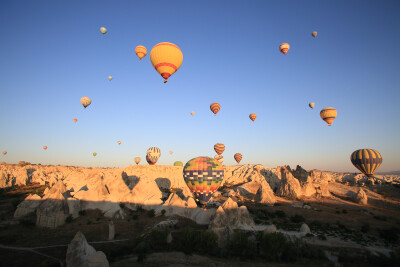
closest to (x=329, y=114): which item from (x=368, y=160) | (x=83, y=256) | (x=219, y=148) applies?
(x=368, y=160)

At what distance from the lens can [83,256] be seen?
616 inches

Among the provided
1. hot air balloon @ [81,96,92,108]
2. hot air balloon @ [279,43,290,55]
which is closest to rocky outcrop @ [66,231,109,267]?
hot air balloon @ [81,96,92,108]

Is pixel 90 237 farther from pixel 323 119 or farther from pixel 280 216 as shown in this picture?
pixel 323 119

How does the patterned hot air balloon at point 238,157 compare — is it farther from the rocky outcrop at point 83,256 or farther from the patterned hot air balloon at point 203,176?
the rocky outcrop at point 83,256

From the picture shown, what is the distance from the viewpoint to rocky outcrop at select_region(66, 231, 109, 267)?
564 inches

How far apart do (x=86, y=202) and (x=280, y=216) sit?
31038 mm

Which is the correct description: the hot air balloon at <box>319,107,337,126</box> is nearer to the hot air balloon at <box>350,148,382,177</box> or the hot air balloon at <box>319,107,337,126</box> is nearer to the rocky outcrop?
the hot air balloon at <box>350,148,382,177</box>

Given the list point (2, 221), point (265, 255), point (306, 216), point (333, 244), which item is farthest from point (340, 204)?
point (2, 221)

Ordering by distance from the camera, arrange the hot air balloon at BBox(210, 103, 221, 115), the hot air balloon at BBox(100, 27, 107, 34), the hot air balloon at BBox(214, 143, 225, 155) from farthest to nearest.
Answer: the hot air balloon at BBox(214, 143, 225, 155), the hot air balloon at BBox(210, 103, 221, 115), the hot air balloon at BBox(100, 27, 107, 34)

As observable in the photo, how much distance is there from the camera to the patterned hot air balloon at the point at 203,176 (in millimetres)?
35938

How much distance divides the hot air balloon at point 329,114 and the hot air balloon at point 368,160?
1008 centimetres

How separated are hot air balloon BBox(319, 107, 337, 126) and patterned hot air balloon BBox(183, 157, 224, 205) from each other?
88.2 feet

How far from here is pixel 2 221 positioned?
28.8 meters

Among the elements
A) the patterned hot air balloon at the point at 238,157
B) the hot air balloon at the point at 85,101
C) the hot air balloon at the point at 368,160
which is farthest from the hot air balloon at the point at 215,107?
the hot air balloon at the point at 368,160
